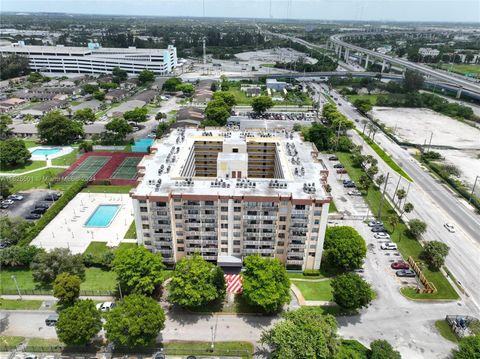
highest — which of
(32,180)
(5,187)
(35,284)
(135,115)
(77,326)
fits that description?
(135,115)

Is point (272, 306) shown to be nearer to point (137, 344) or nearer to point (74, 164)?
point (137, 344)

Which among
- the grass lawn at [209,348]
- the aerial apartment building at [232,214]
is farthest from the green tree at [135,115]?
the grass lawn at [209,348]

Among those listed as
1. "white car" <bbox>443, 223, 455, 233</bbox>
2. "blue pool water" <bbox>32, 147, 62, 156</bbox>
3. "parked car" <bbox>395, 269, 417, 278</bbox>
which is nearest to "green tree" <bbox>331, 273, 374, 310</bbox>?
"parked car" <bbox>395, 269, 417, 278</bbox>

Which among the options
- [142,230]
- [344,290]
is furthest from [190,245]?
[344,290]

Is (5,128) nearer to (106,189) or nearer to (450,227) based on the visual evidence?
(106,189)

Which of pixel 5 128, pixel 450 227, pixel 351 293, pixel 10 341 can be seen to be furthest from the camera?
pixel 5 128

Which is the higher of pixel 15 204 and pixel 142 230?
pixel 142 230

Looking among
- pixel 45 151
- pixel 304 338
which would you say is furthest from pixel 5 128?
pixel 304 338
